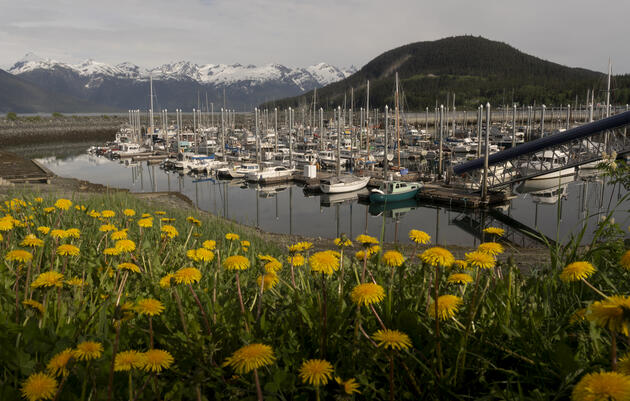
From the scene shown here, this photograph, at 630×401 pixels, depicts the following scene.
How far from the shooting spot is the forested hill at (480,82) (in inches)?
4611

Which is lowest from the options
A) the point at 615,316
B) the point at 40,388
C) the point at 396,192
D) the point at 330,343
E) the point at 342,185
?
the point at 396,192

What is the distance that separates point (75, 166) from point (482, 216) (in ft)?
149

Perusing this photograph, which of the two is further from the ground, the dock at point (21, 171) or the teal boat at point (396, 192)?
the dock at point (21, 171)

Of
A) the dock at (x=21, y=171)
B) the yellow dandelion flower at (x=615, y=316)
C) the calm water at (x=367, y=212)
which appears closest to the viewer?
the yellow dandelion flower at (x=615, y=316)

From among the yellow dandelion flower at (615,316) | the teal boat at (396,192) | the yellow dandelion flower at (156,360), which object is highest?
the yellow dandelion flower at (615,316)

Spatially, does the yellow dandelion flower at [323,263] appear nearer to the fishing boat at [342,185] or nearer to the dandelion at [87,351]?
the dandelion at [87,351]

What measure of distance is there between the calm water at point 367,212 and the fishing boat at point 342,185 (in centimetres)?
67

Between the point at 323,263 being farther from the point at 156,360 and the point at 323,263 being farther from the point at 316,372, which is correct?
the point at 156,360

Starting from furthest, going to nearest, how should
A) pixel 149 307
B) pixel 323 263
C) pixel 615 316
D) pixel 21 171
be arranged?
pixel 21 171 < pixel 323 263 < pixel 149 307 < pixel 615 316

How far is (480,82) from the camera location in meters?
146

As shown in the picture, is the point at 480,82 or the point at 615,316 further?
the point at 480,82

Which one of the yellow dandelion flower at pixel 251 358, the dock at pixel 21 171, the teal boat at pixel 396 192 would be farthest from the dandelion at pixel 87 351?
the teal boat at pixel 396 192

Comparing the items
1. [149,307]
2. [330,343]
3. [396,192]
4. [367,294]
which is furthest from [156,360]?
[396,192]

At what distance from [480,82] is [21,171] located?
142035mm
